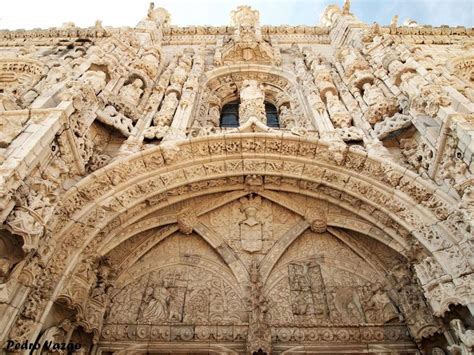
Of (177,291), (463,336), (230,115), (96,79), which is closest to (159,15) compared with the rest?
(230,115)

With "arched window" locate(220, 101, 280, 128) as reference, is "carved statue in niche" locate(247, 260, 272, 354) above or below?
below

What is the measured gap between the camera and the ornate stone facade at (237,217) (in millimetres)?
4410

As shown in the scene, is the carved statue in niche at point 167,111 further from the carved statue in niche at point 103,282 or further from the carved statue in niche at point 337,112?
the carved statue in niche at point 337,112

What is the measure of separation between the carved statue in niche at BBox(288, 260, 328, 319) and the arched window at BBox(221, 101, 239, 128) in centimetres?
414

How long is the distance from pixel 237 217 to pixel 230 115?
11.7 feet

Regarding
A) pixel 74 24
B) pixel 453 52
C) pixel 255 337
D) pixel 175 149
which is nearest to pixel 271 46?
pixel 453 52

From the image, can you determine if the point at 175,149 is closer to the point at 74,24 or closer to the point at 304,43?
the point at 304,43

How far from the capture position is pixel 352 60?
8.57m

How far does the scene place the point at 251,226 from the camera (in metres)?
6.43

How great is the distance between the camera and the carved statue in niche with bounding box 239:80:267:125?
7504 millimetres

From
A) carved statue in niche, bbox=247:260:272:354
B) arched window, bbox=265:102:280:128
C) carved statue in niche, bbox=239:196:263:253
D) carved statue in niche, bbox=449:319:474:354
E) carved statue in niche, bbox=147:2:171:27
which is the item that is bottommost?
carved statue in niche, bbox=449:319:474:354

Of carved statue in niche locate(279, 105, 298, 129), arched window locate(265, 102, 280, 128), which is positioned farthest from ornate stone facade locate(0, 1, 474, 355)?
arched window locate(265, 102, 280, 128)

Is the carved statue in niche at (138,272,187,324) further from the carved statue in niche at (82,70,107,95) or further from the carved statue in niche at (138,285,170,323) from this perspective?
the carved statue in niche at (82,70,107,95)

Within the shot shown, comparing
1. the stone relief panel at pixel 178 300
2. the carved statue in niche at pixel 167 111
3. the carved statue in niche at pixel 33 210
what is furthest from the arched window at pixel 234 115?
the carved statue in niche at pixel 33 210
